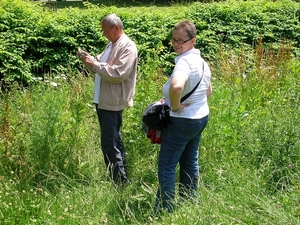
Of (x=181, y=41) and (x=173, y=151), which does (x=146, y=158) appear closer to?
(x=173, y=151)

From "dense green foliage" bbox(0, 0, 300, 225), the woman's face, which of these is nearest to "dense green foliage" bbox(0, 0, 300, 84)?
"dense green foliage" bbox(0, 0, 300, 225)

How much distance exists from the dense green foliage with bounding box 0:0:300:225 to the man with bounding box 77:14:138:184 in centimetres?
30

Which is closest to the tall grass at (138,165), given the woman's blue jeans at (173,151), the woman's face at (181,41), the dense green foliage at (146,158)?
the dense green foliage at (146,158)

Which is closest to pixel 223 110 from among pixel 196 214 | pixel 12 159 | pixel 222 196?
pixel 222 196

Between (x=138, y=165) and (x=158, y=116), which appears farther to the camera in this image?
(x=138, y=165)

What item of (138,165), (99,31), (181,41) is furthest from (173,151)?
(99,31)

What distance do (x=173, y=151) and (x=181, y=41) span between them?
884 mm

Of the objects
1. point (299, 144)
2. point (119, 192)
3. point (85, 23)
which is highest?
point (85, 23)

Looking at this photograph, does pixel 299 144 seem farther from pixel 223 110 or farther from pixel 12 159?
pixel 12 159

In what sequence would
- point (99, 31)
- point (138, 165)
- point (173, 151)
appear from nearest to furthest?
point (173, 151) → point (138, 165) → point (99, 31)

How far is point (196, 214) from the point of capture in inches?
144

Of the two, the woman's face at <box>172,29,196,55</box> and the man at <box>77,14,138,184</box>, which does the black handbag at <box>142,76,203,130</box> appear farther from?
the man at <box>77,14,138,184</box>

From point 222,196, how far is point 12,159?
1.98 metres

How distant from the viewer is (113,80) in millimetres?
4418
